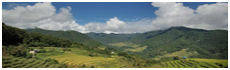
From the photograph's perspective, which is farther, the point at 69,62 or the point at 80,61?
the point at 80,61

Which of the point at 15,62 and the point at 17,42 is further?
the point at 17,42

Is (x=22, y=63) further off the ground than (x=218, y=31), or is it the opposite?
(x=22, y=63)

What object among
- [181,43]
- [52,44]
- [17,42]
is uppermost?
[17,42]

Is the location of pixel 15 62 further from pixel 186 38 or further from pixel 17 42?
pixel 186 38

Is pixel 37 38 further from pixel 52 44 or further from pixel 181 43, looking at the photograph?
pixel 181 43

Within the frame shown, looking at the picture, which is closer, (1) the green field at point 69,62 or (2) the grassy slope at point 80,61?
(1) the green field at point 69,62

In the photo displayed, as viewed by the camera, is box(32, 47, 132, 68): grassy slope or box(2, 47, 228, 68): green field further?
box(32, 47, 132, 68): grassy slope

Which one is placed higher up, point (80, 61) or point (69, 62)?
point (69, 62)

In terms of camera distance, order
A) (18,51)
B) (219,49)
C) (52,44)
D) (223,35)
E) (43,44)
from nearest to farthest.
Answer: (18,51) → (43,44) → (52,44) → (219,49) → (223,35)

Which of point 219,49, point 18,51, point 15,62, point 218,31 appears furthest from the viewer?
point 218,31

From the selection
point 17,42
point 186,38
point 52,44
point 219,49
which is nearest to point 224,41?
Result: point 219,49
